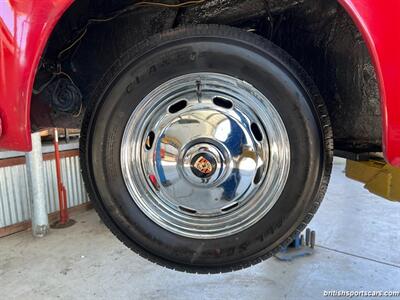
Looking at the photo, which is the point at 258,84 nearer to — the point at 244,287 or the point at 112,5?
the point at 112,5

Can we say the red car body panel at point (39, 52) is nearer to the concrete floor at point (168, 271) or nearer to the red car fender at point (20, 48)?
the red car fender at point (20, 48)

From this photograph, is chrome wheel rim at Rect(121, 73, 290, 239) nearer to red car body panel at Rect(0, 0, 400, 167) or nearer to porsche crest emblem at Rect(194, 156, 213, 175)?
porsche crest emblem at Rect(194, 156, 213, 175)

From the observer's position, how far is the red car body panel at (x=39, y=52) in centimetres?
83

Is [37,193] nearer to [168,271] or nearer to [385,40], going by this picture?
[168,271]

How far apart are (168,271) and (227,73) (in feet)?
8.87

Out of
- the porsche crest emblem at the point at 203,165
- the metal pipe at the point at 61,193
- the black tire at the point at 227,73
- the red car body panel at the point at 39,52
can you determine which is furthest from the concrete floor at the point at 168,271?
the red car body panel at the point at 39,52

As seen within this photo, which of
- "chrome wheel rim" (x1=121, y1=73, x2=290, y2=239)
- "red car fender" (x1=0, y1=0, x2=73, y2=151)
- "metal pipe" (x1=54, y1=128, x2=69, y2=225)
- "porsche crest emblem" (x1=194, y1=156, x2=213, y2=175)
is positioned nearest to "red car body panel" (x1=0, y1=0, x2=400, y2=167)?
"red car fender" (x1=0, y1=0, x2=73, y2=151)

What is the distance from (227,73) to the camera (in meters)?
0.98

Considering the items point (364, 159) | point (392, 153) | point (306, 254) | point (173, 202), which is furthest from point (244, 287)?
point (392, 153)

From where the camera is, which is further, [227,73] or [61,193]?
[61,193]

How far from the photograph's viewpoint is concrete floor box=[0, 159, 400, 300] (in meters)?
2.91

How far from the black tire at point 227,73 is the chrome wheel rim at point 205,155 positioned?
3cm

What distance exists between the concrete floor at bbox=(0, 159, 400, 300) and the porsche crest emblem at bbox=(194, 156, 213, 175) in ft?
7.00

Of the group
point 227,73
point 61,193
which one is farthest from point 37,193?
point 227,73
